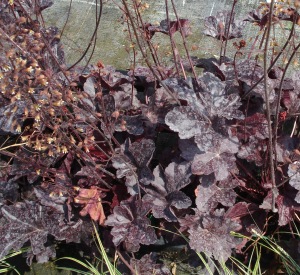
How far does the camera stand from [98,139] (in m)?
2.22

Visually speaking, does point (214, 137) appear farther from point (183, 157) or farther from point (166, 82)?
point (166, 82)

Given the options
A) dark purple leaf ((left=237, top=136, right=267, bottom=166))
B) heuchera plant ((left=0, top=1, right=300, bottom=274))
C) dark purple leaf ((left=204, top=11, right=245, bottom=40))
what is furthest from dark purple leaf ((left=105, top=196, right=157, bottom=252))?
dark purple leaf ((left=204, top=11, right=245, bottom=40))

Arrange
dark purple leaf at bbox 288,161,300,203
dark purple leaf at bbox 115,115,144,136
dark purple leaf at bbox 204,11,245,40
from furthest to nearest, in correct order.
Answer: dark purple leaf at bbox 204,11,245,40
dark purple leaf at bbox 115,115,144,136
dark purple leaf at bbox 288,161,300,203

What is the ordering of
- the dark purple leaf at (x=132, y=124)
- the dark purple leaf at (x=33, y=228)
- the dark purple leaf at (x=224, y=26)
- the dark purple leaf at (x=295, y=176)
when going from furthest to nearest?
the dark purple leaf at (x=224, y=26) < the dark purple leaf at (x=132, y=124) < the dark purple leaf at (x=33, y=228) < the dark purple leaf at (x=295, y=176)

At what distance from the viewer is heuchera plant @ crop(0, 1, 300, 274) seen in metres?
1.90

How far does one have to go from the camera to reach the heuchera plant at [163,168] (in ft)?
6.23

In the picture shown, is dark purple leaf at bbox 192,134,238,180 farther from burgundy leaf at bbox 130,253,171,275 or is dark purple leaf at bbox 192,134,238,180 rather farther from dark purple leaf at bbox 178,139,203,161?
burgundy leaf at bbox 130,253,171,275

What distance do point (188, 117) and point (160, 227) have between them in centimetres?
52

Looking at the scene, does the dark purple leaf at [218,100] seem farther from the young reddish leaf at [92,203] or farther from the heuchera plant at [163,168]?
the young reddish leaf at [92,203]

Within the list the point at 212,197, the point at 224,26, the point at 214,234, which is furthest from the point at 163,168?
the point at 224,26

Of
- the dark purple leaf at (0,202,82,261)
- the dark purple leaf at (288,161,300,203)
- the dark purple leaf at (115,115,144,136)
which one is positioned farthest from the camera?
the dark purple leaf at (115,115,144,136)

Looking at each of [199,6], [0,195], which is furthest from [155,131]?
[199,6]

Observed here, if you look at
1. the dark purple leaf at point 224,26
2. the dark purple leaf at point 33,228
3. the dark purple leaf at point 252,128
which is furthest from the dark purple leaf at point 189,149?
the dark purple leaf at point 224,26

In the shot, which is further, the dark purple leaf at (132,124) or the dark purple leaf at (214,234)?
the dark purple leaf at (132,124)
